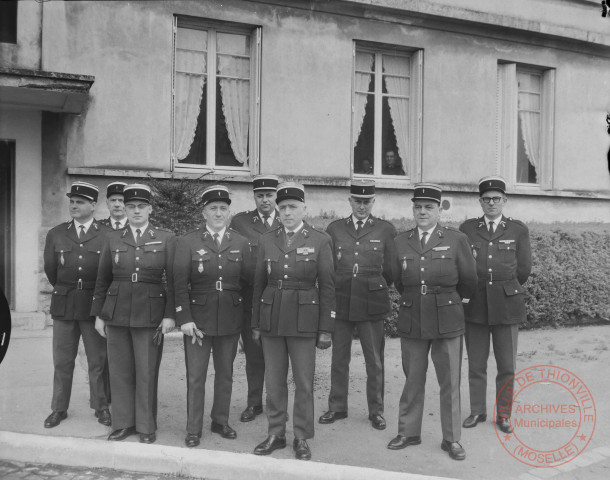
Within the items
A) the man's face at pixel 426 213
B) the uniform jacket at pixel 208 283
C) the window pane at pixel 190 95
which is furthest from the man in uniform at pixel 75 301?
the window pane at pixel 190 95

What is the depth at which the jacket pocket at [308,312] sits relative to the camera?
5.01m

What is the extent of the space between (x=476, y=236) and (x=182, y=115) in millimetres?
5793

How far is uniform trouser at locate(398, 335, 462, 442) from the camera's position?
508 cm

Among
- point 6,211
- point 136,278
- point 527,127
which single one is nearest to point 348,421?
point 136,278

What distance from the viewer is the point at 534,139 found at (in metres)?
13.1

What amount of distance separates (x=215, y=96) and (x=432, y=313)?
6.49 m

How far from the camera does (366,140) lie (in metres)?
11.5

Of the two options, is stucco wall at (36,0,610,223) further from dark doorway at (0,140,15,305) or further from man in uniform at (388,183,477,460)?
man in uniform at (388,183,477,460)

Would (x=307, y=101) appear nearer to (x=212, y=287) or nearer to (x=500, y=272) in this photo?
(x=500, y=272)

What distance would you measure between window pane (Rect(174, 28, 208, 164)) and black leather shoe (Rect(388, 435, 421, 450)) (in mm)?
6285

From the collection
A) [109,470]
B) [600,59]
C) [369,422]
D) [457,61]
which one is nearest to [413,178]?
[457,61]

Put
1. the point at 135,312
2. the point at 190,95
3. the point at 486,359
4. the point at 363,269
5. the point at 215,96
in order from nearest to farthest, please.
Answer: the point at 135,312 → the point at 486,359 → the point at 363,269 → the point at 190,95 → the point at 215,96

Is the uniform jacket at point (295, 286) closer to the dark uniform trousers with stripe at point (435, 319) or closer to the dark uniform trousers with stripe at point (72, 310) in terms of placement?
the dark uniform trousers with stripe at point (435, 319)

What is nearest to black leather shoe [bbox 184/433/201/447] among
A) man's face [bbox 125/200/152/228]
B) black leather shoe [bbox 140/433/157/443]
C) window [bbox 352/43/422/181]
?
black leather shoe [bbox 140/433/157/443]
